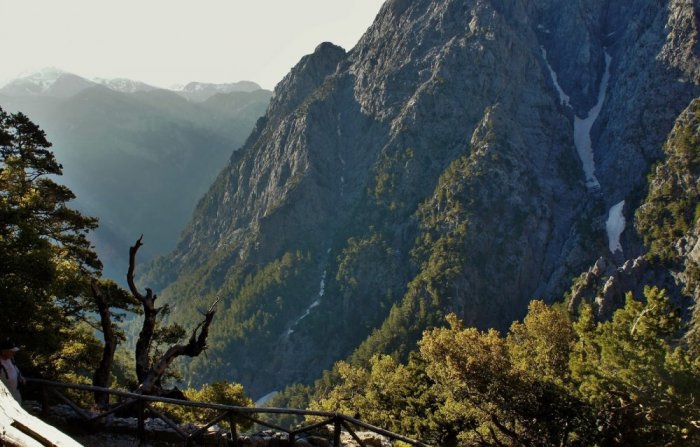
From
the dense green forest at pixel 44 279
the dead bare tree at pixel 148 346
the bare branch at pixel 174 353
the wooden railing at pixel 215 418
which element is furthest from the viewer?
the dead bare tree at pixel 148 346

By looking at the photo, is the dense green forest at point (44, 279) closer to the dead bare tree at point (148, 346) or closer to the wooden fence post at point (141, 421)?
the dead bare tree at point (148, 346)

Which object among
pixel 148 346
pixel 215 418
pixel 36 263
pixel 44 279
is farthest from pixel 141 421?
pixel 148 346

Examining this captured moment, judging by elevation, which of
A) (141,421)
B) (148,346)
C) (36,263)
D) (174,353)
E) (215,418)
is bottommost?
(141,421)

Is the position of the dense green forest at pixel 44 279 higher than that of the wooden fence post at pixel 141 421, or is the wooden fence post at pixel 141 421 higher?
the dense green forest at pixel 44 279

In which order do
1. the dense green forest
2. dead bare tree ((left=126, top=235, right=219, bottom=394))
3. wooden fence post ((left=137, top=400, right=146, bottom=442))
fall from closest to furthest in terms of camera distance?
1. wooden fence post ((left=137, top=400, right=146, bottom=442))
2. the dense green forest
3. dead bare tree ((left=126, top=235, right=219, bottom=394))

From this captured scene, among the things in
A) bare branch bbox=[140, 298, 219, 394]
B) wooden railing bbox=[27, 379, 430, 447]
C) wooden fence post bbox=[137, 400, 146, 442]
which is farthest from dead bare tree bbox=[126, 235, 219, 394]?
wooden fence post bbox=[137, 400, 146, 442]

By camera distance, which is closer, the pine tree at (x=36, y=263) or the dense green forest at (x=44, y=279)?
the pine tree at (x=36, y=263)

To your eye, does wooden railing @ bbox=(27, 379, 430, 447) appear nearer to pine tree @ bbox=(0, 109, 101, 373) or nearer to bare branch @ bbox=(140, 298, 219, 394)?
pine tree @ bbox=(0, 109, 101, 373)

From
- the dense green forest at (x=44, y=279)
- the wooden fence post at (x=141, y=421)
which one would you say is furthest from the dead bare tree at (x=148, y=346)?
the wooden fence post at (x=141, y=421)

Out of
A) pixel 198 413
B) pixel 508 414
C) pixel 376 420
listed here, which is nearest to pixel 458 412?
pixel 508 414

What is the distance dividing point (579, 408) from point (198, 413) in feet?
91.1

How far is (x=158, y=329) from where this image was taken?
4288cm

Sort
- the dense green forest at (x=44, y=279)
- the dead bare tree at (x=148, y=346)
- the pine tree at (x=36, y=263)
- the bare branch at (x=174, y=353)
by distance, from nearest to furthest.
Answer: the pine tree at (x=36, y=263) → the dense green forest at (x=44, y=279) → the bare branch at (x=174, y=353) → the dead bare tree at (x=148, y=346)

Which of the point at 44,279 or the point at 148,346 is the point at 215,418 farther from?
the point at 148,346
